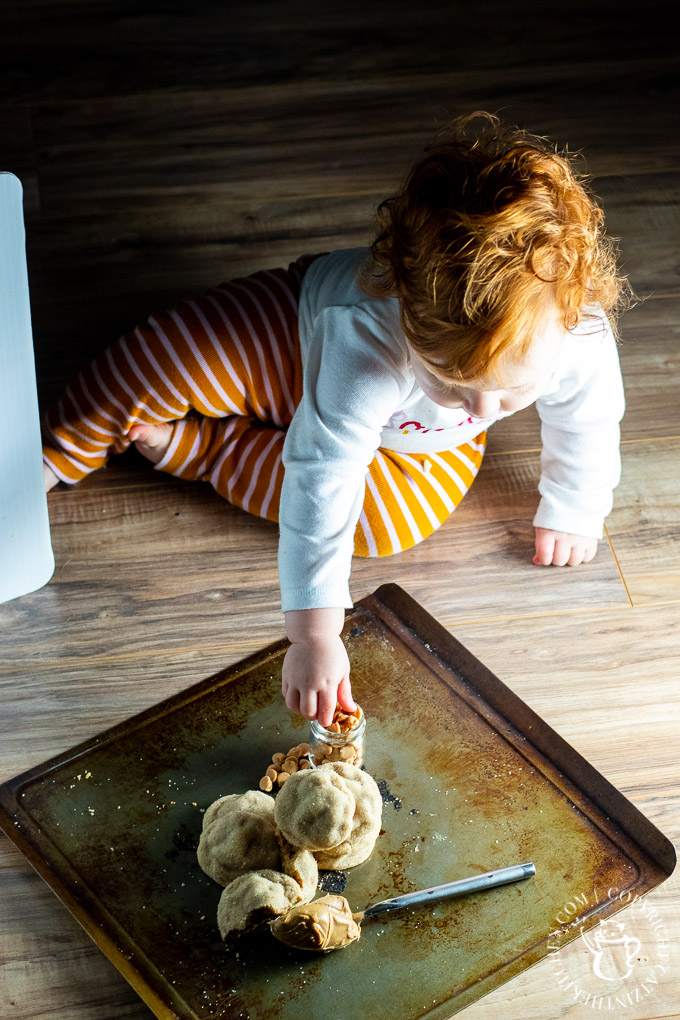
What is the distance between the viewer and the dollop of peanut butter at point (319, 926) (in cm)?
63

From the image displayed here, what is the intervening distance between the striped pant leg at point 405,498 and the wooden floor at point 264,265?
0.02m

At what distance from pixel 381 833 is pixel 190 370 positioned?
407 millimetres

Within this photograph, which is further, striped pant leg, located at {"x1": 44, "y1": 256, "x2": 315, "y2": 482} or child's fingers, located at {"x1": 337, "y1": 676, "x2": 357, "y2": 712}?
striped pant leg, located at {"x1": 44, "y1": 256, "x2": 315, "y2": 482}

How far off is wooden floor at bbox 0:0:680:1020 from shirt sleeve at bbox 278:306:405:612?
12 cm

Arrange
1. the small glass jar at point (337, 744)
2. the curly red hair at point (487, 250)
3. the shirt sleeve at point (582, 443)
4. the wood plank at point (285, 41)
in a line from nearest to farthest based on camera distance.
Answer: the curly red hair at point (487, 250)
the small glass jar at point (337, 744)
the shirt sleeve at point (582, 443)
the wood plank at point (285, 41)

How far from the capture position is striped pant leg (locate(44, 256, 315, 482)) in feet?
2.97

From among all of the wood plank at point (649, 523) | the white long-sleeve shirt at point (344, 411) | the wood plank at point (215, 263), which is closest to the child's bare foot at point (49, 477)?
the wood plank at point (215, 263)

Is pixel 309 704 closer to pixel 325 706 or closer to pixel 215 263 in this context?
pixel 325 706

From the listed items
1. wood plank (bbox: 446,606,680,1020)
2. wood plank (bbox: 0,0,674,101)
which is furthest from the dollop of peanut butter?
wood plank (bbox: 0,0,674,101)

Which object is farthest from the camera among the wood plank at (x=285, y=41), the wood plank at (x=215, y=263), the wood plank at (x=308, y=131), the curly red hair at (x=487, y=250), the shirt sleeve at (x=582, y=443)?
the wood plank at (x=285, y=41)

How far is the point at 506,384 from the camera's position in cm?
68

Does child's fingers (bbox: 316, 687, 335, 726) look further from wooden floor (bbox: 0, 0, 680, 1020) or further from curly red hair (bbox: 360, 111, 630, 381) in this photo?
curly red hair (bbox: 360, 111, 630, 381)

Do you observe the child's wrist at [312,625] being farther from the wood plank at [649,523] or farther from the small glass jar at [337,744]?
the wood plank at [649,523]

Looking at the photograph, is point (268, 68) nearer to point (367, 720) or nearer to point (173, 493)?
point (173, 493)
